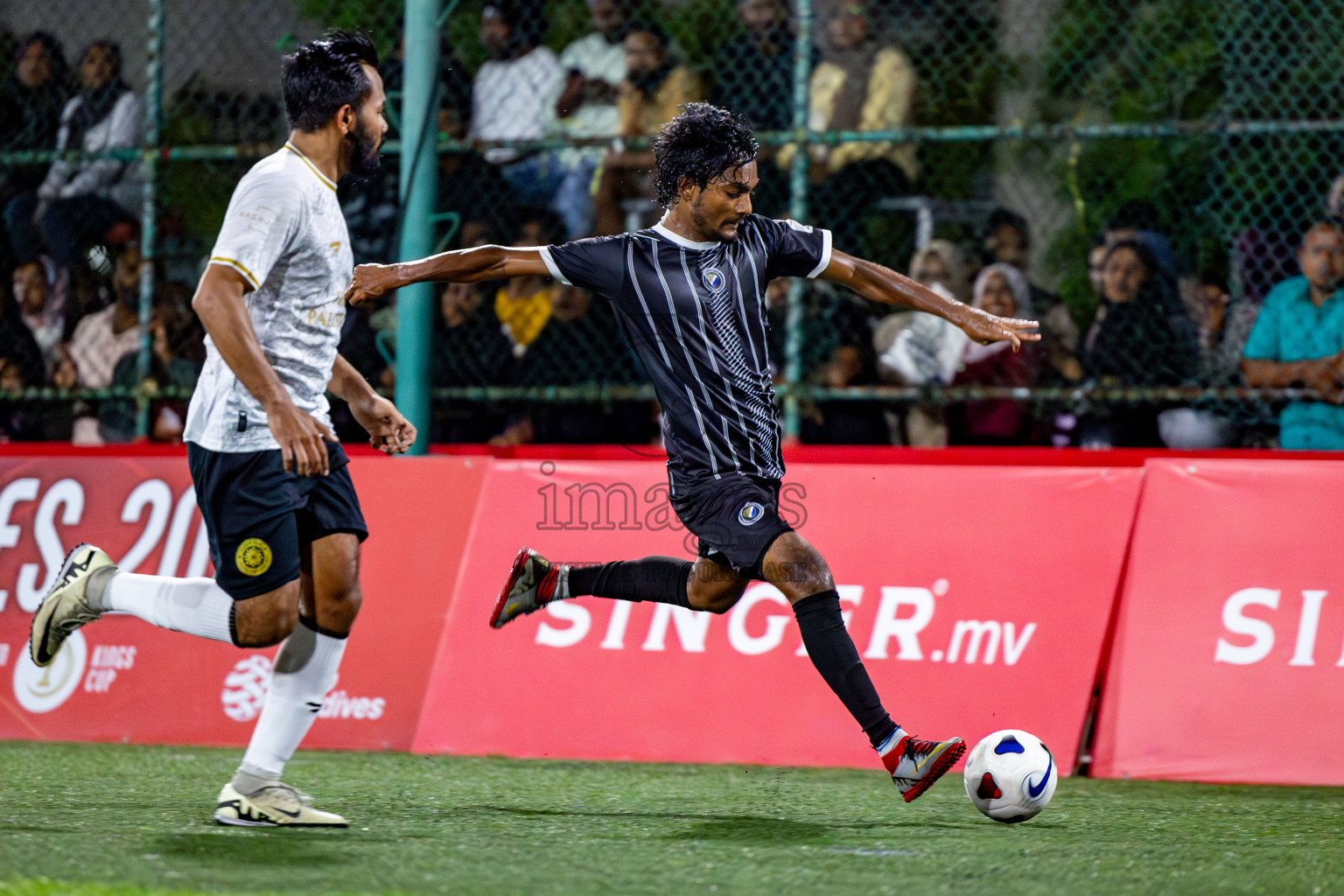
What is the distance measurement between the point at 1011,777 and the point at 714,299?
162cm

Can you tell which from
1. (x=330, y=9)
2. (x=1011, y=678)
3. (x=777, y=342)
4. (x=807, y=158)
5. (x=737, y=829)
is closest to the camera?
(x=737, y=829)

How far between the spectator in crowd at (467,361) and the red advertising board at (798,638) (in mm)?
1377

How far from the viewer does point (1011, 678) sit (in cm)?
578

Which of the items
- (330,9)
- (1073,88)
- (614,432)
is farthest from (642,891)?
(330,9)

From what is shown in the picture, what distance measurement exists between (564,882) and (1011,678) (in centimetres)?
285

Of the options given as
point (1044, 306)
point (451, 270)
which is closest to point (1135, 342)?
point (1044, 306)

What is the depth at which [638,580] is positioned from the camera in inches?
200

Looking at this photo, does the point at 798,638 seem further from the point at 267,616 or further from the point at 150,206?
the point at 150,206

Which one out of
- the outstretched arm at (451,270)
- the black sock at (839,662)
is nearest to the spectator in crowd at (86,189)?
the outstretched arm at (451,270)

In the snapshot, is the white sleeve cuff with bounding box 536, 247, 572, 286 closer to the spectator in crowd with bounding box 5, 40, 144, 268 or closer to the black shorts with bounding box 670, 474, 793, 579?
the black shorts with bounding box 670, 474, 793, 579

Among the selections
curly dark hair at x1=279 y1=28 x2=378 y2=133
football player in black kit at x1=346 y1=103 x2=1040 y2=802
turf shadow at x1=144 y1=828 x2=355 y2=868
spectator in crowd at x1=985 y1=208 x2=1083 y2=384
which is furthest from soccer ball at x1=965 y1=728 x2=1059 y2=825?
spectator in crowd at x1=985 y1=208 x2=1083 y2=384

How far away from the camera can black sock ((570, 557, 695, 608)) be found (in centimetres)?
502

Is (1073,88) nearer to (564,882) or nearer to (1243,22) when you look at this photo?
(1243,22)

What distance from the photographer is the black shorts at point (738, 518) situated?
455 cm
